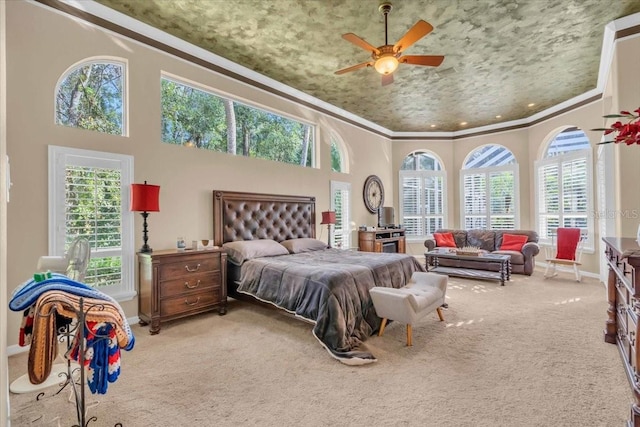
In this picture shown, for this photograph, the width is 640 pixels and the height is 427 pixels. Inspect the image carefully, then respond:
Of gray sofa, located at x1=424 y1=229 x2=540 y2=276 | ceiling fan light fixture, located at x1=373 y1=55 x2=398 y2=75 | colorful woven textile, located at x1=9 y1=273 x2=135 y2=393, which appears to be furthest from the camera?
gray sofa, located at x1=424 y1=229 x2=540 y2=276

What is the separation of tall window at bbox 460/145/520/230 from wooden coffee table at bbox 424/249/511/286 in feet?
7.99

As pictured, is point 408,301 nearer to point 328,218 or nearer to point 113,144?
point 328,218

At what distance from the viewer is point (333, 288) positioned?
117 inches

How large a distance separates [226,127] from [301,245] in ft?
7.29

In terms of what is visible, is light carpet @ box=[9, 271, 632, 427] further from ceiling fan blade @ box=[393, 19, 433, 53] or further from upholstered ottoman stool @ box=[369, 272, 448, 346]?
ceiling fan blade @ box=[393, 19, 433, 53]

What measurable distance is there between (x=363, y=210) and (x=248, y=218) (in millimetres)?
3461

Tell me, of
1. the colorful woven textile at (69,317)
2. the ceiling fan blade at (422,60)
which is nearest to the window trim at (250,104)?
the ceiling fan blade at (422,60)

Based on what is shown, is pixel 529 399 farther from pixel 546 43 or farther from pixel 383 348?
pixel 546 43

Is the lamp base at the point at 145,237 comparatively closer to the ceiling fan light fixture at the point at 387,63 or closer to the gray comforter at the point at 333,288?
the gray comforter at the point at 333,288

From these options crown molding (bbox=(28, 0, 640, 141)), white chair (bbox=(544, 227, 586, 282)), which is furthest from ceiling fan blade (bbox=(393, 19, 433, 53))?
white chair (bbox=(544, 227, 586, 282))

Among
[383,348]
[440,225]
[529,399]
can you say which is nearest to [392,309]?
[383,348]

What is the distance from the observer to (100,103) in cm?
349

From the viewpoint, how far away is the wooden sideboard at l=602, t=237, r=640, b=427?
172 cm

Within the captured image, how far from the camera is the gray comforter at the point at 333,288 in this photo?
283 centimetres
